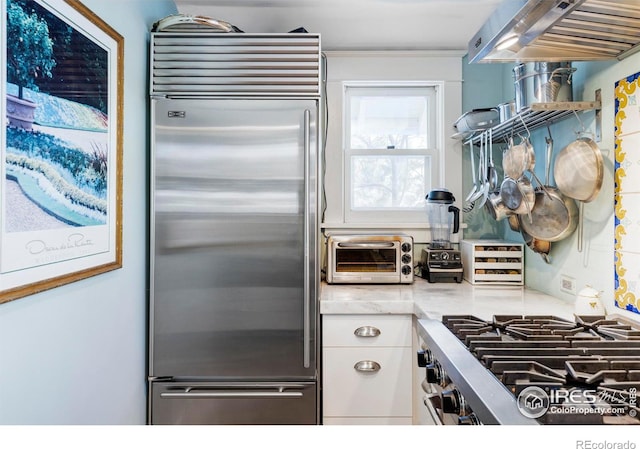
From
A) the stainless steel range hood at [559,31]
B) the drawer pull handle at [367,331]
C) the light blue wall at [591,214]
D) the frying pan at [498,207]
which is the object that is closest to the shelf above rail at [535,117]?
the light blue wall at [591,214]

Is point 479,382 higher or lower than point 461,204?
lower

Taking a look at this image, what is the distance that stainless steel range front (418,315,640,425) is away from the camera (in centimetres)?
72

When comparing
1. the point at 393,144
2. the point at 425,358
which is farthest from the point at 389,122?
the point at 425,358

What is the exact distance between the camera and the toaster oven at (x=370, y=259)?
217 centimetres

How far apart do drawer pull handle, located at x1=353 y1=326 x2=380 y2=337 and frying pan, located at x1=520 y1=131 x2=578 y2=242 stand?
850 mm

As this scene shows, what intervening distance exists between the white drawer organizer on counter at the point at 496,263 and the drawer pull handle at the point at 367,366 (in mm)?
772

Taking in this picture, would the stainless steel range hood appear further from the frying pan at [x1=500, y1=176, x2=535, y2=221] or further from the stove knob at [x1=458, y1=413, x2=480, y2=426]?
the stove knob at [x1=458, y1=413, x2=480, y2=426]

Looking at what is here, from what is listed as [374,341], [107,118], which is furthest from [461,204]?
[107,118]

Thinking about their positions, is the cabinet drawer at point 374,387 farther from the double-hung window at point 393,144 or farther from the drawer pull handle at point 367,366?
the double-hung window at point 393,144

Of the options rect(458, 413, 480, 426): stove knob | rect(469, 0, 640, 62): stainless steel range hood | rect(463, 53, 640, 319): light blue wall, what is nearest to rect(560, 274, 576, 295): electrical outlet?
rect(463, 53, 640, 319): light blue wall
